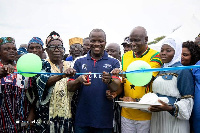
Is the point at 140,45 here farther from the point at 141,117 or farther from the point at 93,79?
the point at 141,117

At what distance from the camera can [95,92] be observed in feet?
9.41

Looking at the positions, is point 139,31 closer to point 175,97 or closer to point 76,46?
point 175,97

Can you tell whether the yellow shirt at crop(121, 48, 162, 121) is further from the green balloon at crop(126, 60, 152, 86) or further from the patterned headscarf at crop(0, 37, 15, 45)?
the patterned headscarf at crop(0, 37, 15, 45)

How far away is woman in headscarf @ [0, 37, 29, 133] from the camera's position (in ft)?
9.12

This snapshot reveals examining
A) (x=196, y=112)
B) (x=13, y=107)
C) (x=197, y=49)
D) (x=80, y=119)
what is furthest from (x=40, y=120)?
(x=197, y=49)

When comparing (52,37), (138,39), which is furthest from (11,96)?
(138,39)

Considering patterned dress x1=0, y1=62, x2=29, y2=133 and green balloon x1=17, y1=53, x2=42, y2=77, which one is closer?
green balloon x1=17, y1=53, x2=42, y2=77

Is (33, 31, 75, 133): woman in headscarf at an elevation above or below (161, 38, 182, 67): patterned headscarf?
below

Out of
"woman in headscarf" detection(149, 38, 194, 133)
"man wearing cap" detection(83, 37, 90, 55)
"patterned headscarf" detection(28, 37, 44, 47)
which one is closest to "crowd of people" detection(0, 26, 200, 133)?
"woman in headscarf" detection(149, 38, 194, 133)

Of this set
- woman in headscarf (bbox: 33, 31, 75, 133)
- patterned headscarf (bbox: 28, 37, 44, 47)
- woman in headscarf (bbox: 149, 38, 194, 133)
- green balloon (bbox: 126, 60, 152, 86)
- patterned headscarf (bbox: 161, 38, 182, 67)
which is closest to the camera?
green balloon (bbox: 126, 60, 152, 86)

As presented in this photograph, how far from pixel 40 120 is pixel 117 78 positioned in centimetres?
138

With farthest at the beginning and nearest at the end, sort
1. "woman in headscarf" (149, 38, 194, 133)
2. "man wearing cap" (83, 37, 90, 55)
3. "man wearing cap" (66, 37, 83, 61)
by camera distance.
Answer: "man wearing cap" (83, 37, 90, 55) → "man wearing cap" (66, 37, 83, 61) → "woman in headscarf" (149, 38, 194, 133)

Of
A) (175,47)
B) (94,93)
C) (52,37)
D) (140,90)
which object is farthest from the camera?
(52,37)

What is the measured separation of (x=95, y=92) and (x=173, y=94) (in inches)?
44.9
